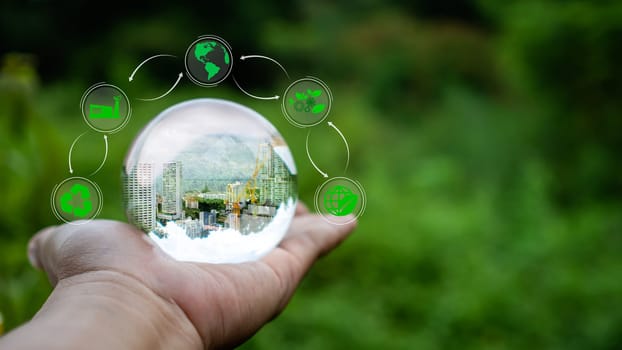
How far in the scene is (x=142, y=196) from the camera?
1.10 meters

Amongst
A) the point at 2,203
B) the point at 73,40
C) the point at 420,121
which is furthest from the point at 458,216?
the point at 73,40

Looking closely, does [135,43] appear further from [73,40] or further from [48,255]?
[48,255]

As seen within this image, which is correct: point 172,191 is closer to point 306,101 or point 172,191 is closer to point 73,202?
point 73,202

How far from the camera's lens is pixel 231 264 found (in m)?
1.16

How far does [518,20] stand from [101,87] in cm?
381

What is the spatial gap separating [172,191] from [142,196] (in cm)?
7

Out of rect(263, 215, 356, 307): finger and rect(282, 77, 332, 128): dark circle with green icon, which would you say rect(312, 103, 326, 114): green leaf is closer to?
rect(282, 77, 332, 128): dark circle with green icon

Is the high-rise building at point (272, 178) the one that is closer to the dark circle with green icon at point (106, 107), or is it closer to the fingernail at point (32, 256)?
the dark circle with green icon at point (106, 107)

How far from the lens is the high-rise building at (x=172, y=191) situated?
1.07m

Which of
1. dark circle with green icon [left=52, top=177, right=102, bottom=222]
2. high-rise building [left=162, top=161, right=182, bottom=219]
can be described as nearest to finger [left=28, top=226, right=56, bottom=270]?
dark circle with green icon [left=52, top=177, right=102, bottom=222]

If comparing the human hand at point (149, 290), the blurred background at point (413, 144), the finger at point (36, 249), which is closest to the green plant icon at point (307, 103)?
the human hand at point (149, 290)

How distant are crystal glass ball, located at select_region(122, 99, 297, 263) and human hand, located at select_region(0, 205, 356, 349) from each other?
5 cm

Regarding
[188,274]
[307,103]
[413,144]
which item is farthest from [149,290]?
[413,144]

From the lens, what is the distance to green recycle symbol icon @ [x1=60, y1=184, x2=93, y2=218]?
1.20 meters
